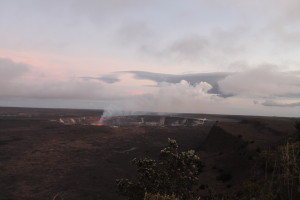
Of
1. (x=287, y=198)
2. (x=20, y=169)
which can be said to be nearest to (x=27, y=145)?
(x=20, y=169)


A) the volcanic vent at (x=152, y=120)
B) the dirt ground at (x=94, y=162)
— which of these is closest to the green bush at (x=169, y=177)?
the dirt ground at (x=94, y=162)

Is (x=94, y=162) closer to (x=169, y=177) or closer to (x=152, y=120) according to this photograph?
(x=169, y=177)

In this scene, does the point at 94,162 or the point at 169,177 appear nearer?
the point at 169,177

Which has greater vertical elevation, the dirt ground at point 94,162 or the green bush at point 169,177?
the green bush at point 169,177

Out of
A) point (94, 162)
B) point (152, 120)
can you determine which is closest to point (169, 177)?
point (94, 162)

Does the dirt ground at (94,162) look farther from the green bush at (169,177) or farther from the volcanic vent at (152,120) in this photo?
the volcanic vent at (152,120)

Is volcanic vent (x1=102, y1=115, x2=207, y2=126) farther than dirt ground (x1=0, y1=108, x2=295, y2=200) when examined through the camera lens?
Yes

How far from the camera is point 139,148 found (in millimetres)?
44062

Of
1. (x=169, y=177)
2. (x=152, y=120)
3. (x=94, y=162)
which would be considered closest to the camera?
(x=169, y=177)

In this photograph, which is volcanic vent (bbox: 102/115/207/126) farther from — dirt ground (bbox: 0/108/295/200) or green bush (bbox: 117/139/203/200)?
green bush (bbox: 117/139/203/200)

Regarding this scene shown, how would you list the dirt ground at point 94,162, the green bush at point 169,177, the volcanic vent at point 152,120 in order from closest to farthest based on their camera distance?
1. the green bush at point 169,177
2. the dirt ground at point 94,162
3. the volcanic vent at point 152,120

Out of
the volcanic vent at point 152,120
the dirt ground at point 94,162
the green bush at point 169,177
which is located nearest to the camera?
the green bush at point 169,177

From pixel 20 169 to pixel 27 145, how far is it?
58.7 feet

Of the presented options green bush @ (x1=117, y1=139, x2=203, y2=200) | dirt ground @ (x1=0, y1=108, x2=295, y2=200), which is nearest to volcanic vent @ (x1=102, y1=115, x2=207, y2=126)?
dirt ground @ (x1=0, y1=108, x2=295, y2=200)
